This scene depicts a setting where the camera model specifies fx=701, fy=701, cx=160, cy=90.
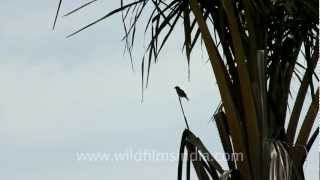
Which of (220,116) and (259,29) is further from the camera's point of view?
(259,29)

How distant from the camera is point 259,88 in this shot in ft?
8.84

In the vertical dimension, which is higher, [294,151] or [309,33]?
[309,33]

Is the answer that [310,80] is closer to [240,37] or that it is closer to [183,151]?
[240,37]

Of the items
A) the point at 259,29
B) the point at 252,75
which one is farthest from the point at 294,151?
the point at 259,29

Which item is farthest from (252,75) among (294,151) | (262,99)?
(294,151)

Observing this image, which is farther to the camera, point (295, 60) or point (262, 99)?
point (295, 60)

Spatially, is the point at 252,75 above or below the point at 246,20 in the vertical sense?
below

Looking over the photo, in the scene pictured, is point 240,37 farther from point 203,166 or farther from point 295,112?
point 203,166

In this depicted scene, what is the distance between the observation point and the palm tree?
264 centimetres

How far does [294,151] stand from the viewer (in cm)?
267

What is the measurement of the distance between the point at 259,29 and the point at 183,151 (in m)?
0.63

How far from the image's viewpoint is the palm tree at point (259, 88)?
264 cm

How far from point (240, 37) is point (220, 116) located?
13.0 inches

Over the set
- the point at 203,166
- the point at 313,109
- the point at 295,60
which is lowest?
the point at 203,166
